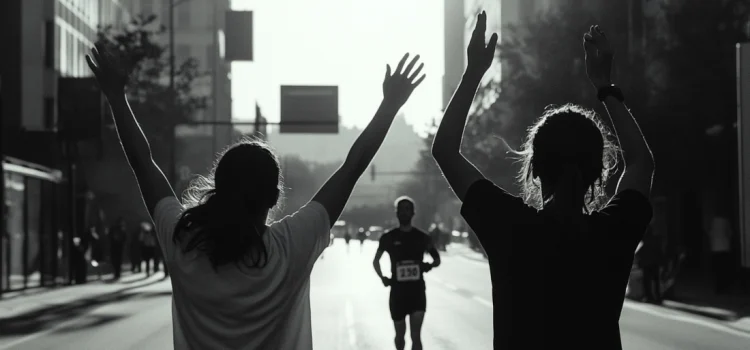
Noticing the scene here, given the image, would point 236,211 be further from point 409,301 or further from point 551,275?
point 409,301

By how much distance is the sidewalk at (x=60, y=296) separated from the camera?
23.2 metres

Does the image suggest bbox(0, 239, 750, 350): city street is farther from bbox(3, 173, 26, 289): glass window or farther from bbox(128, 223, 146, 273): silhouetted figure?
bbox(128, 223, 146, 273): silhouetted figure

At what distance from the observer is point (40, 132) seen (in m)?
43.4

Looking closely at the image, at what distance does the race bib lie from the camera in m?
11.9

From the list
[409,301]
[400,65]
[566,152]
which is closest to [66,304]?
[409,301]

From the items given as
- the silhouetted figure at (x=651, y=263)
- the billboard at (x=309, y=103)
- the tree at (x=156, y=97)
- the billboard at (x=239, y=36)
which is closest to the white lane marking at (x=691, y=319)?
the silhouetted figure at (x=651, y=263)

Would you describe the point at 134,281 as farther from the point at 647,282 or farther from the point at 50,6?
the point at 50,6

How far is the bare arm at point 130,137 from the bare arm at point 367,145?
1.61ft

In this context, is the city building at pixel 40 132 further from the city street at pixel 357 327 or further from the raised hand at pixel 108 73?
the raised hand at pixel 108 73

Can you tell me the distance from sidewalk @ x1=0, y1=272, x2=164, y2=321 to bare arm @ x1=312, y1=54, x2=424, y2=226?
17951 millimetres

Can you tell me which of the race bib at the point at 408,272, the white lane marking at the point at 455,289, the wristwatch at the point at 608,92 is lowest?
the white lane marking at the point at 455,289

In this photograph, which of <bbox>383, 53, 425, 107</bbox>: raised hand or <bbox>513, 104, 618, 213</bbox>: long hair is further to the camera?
<bbox>383, 53, 425, 107</bbox>: raised hand

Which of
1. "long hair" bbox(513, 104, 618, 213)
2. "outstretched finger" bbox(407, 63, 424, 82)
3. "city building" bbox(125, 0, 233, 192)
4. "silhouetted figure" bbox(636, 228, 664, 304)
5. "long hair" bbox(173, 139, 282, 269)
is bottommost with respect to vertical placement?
"silhouetted figure" bbox(636, 228, 664, 304)

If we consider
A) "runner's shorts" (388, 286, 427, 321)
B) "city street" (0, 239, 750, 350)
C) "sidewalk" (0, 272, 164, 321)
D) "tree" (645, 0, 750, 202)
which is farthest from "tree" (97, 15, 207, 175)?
"runner's shorts" (388, 286, 427, 321)
